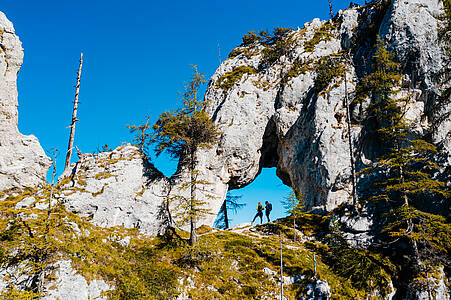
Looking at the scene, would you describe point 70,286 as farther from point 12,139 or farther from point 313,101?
point 313,101

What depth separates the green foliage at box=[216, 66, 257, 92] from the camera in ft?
117

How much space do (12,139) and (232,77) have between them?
23.5 m

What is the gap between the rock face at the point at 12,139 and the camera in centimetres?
2083

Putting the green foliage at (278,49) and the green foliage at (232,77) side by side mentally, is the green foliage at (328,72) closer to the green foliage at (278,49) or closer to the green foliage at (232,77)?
the green foliage at (278,49)

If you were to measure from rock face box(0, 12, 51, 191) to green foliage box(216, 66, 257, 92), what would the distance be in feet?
66.0

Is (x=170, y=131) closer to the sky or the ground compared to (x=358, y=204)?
closer to the sky

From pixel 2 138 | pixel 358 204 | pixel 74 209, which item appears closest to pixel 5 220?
pixel 74 209

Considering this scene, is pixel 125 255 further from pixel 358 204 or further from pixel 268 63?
pixel 268 63

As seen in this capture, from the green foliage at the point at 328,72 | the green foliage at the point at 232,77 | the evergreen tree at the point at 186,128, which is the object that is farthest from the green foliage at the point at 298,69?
the evergreen tree at the point at 186,128

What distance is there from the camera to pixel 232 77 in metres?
36.4

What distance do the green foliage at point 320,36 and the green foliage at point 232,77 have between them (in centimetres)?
733

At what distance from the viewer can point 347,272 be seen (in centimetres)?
2011

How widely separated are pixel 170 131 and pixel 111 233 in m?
8.60

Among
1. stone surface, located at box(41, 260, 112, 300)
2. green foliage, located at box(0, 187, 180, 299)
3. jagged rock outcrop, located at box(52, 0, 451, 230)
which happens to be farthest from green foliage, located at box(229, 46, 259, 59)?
stone surface, located at box(41, 260, 112, 300)
